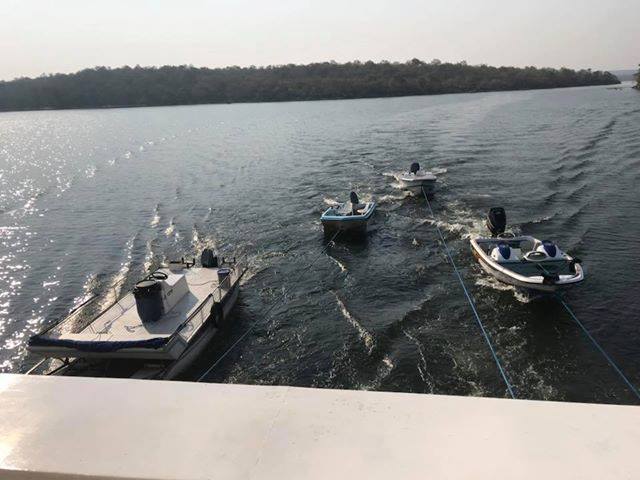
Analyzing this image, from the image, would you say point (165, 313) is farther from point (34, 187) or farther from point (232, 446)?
point (34, 187)

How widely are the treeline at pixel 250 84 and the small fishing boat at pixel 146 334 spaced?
5577 inches

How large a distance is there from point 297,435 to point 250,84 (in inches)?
6721

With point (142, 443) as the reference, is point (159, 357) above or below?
below

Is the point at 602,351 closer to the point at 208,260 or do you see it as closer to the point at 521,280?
the point at 521,280

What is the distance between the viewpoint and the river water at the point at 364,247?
16.3m

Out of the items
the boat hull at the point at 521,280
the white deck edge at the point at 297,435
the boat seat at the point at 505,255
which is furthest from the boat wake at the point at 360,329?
the white deck edge at the point at 297,435

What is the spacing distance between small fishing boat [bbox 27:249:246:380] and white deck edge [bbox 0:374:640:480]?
42.3ft

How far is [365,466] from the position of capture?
2.58m

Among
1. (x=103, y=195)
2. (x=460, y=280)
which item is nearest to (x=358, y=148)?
(x=103, y=195)

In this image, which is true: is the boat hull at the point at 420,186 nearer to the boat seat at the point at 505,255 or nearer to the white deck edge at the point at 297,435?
the boat seat at the point at 505,255

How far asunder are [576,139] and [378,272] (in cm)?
4151

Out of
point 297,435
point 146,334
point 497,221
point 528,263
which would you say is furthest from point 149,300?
point 497,221

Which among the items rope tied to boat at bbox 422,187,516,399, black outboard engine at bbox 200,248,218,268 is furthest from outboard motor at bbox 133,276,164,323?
rope tied to boat at bbox 422,187,516,399

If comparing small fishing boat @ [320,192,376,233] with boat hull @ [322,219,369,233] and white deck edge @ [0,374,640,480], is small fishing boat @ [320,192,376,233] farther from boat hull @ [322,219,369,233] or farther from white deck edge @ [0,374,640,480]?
white deck edge @ [0,374,640,480]
